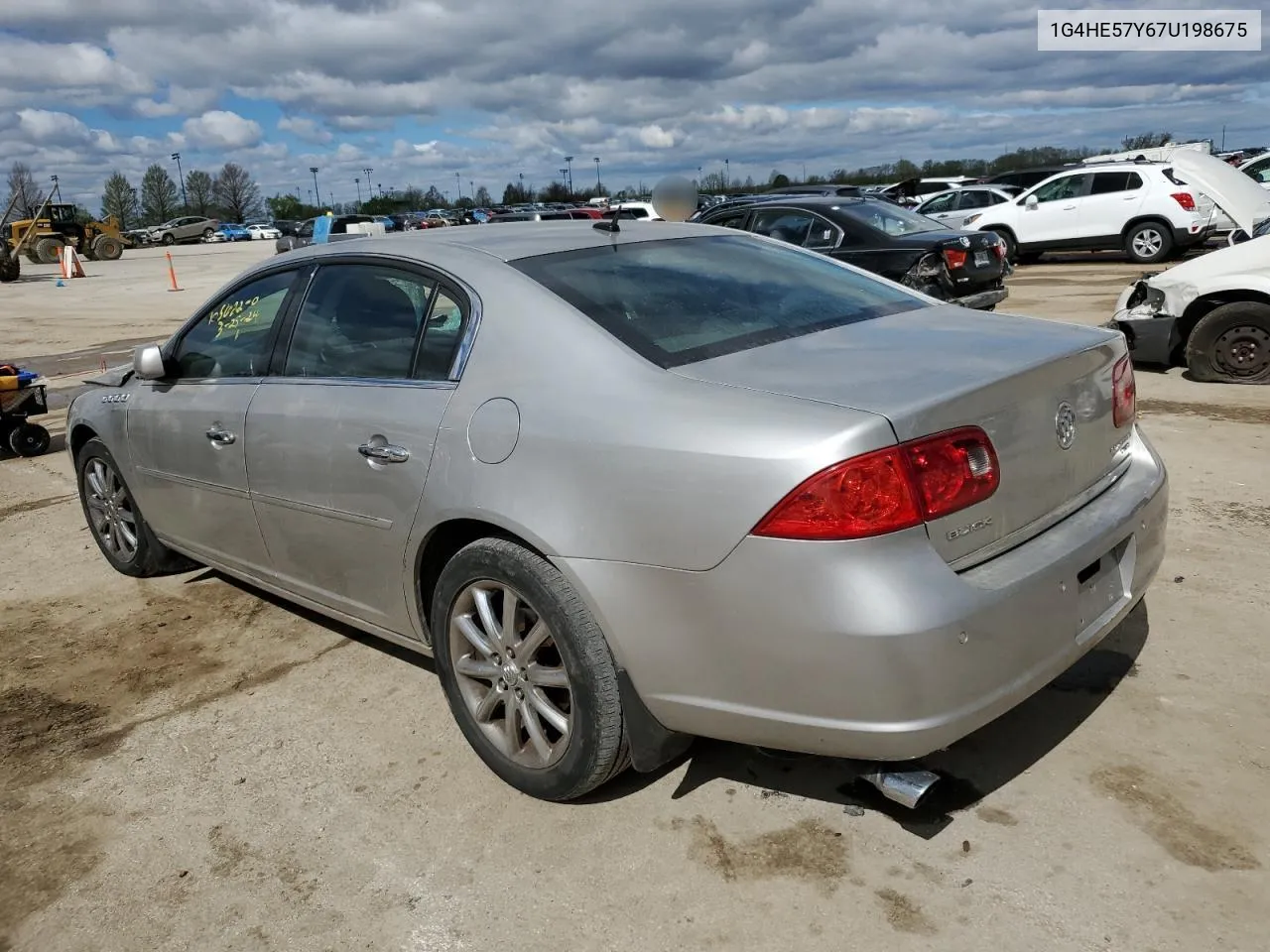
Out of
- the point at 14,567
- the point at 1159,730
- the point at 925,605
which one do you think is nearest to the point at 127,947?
the point at 925,605

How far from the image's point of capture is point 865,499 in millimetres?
2266

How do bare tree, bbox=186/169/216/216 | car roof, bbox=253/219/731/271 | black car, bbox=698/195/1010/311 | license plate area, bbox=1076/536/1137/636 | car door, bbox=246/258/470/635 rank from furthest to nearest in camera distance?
bare tree, bbox=186/169/216/216
black car, bbox=698/195/1010/311
car roof, bbox=253/219/731/271
car door, bbox=246/258/470/635
license plate area, bbox=1076/536/1137/636

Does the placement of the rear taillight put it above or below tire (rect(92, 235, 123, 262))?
below

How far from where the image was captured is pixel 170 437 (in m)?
4.29

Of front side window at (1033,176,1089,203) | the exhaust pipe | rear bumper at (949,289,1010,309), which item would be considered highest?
front side window at (1033,176,1089,203)

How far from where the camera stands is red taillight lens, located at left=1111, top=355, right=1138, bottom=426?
3.01 m

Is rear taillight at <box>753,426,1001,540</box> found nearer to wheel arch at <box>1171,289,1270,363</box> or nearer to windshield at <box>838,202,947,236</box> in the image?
wheel arch at <box>1171,289,1270,363</box>

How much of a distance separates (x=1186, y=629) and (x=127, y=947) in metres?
3.52

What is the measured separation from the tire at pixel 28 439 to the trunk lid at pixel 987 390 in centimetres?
736

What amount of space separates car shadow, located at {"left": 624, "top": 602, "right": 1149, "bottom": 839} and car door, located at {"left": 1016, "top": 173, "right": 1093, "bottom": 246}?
17.4 metres

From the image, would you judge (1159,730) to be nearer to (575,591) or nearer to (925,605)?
(925,605)

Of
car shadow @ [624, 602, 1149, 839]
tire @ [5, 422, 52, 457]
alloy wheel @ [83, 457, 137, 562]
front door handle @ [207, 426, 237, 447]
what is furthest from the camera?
tire @ [5, 422, 52, 457]

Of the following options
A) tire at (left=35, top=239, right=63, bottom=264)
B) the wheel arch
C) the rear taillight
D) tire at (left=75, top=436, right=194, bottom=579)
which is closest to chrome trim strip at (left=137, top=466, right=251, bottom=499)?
tire at (left=75, top=436, right=194, bottom=579)

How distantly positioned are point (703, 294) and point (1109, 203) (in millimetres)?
17530
